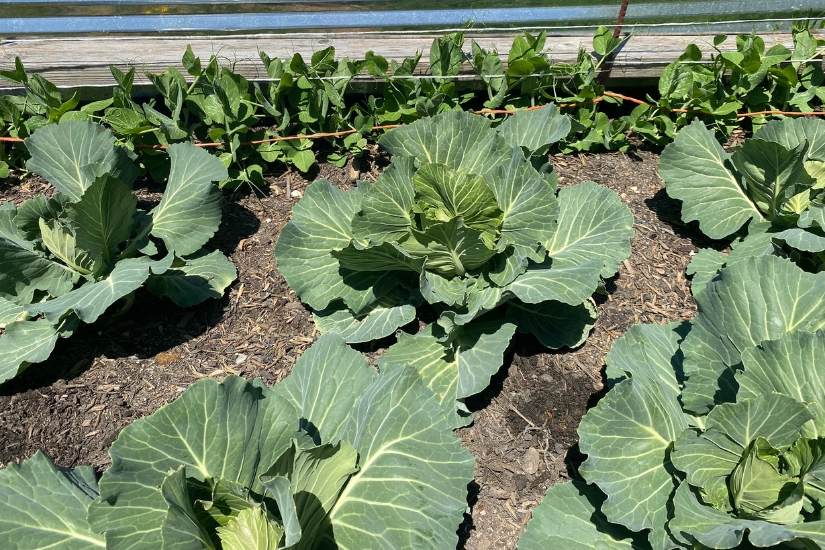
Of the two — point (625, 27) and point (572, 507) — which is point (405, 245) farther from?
point (625, 27)

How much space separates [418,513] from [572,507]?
30.0 inches

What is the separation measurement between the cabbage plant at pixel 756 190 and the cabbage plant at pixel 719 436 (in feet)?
3.05

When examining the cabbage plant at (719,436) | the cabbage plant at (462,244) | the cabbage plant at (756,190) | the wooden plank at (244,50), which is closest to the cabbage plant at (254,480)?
the cabbage plant at (719,436)

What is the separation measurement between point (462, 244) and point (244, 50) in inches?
99.9

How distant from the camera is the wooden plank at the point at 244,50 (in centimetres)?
471

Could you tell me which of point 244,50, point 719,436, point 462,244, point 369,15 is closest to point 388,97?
point 369,15

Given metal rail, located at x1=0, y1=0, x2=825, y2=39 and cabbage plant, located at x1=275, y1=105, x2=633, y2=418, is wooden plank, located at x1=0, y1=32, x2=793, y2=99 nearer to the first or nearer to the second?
metal rail, located at x1=0, y1=0, x2=825, y2=39

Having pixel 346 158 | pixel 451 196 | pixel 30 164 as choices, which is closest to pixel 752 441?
pixel 451 196

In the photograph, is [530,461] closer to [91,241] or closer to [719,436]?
[719,436]

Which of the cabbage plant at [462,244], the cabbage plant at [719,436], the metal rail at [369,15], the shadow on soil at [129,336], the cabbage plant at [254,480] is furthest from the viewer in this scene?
the metal rail at [369,15]

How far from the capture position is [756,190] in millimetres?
4074

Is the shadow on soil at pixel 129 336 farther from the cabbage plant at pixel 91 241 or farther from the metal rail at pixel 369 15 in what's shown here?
the metal rail at pixel 369 15

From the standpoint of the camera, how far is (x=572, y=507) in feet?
9.32

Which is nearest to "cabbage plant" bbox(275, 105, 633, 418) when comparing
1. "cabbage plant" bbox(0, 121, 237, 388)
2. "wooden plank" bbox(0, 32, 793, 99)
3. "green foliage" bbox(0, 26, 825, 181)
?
"cabbage plant" bbox(0, 121, 237, 388)
